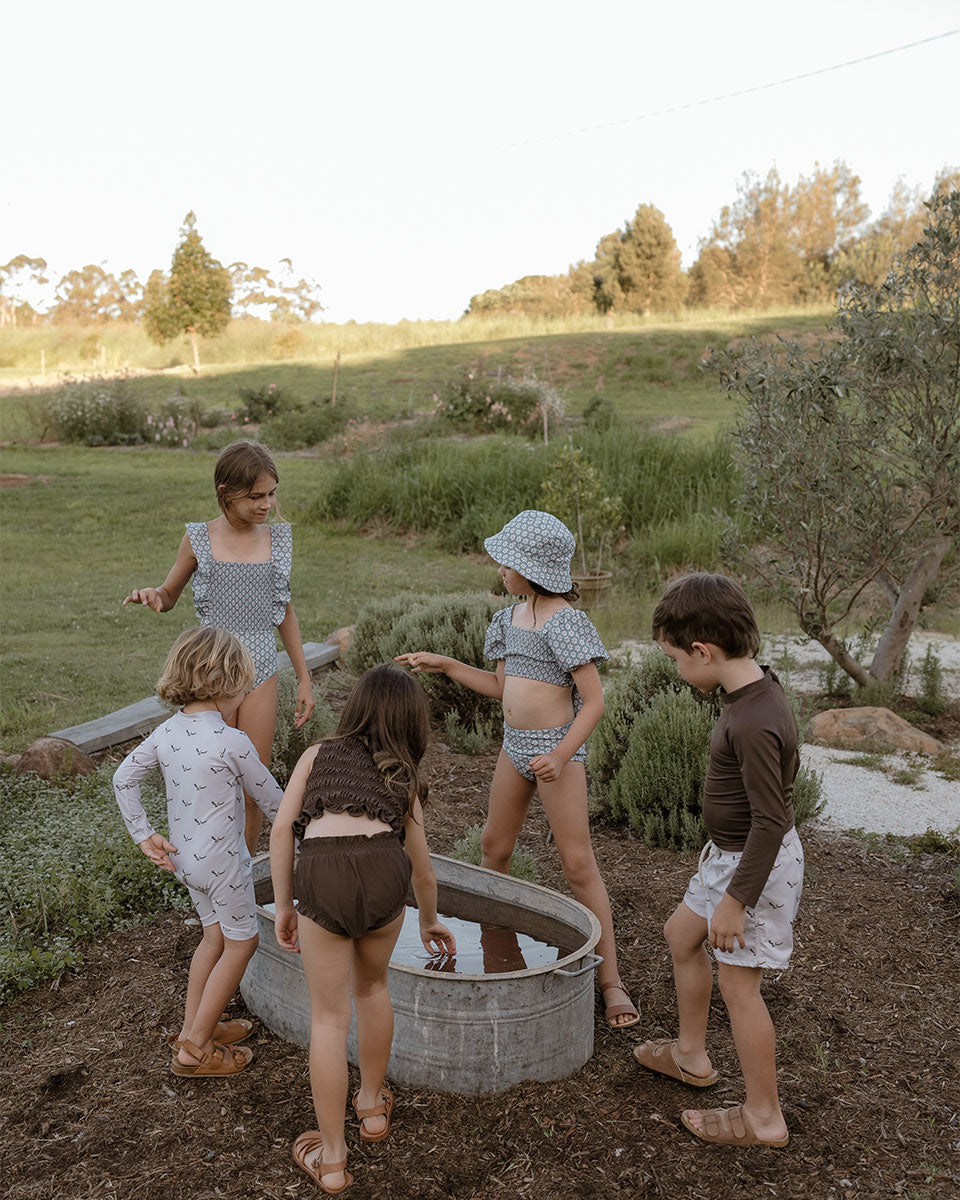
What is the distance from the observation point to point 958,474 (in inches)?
241

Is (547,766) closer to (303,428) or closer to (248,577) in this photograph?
(248,577)

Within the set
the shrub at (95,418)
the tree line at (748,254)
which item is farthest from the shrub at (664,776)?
the tree line at (748,254)

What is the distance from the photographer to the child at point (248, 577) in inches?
139

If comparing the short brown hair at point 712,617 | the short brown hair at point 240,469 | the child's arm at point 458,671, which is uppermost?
the short brown hair at point 240,469

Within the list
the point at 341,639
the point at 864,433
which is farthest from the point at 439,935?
the point at 341,639

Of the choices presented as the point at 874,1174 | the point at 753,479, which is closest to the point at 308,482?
the point at 753,479

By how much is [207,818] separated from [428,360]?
83.5 ft

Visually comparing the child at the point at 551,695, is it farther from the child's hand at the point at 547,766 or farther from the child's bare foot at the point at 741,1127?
the child's bare foot at the point at 741,1127

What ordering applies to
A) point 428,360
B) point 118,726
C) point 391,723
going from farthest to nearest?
point 428,360
point 118,726
point 391,723

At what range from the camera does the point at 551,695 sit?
3172 millimetres

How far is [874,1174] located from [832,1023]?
0.69m

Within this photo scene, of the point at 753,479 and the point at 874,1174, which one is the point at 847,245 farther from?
the point at 874,1174

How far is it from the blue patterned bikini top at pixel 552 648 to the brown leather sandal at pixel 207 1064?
1337 millimetres

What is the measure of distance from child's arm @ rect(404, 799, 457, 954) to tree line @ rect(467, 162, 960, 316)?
36.6 m
